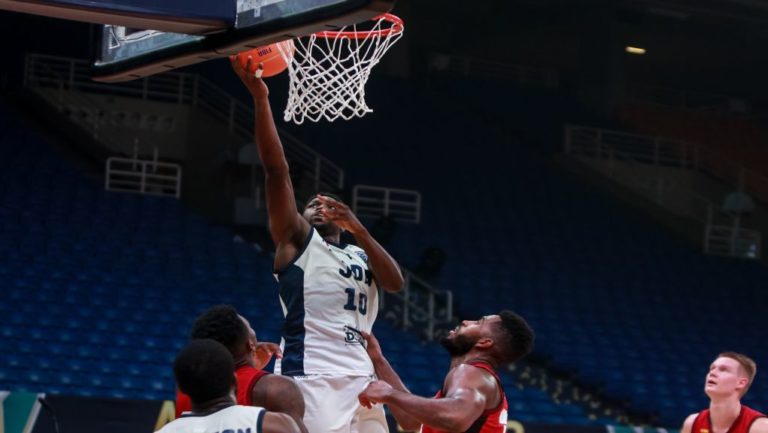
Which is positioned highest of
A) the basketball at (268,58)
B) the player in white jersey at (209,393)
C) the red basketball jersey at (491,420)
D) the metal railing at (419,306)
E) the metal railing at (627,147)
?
the metal railing at (627,147)

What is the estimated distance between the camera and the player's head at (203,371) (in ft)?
12.6

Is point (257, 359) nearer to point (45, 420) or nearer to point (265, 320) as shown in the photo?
point (45, 420)

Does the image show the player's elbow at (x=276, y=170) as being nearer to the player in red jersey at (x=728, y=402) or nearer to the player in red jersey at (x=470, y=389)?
the player in red jersey at (x=470, y=389)

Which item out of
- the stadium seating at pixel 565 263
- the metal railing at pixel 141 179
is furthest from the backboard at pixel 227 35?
the metal railing at pixel 141 179

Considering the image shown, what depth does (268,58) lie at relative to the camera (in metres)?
5.60

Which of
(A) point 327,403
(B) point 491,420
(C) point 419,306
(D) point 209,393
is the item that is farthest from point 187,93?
(D) point 209,393

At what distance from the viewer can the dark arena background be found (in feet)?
42.3

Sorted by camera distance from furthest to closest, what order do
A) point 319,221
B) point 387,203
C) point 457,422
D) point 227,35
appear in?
1. point 387,203
2. point 319,221
3. point 227,35
4. point 457,422

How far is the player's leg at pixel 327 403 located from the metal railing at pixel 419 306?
893cm

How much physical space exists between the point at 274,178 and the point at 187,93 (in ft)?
42.8

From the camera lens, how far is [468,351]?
5223mm

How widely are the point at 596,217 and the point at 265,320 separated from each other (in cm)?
688

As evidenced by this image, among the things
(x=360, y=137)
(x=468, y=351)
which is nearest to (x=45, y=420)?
(x=468, y=351)

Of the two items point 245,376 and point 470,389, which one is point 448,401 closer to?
point 470,389
